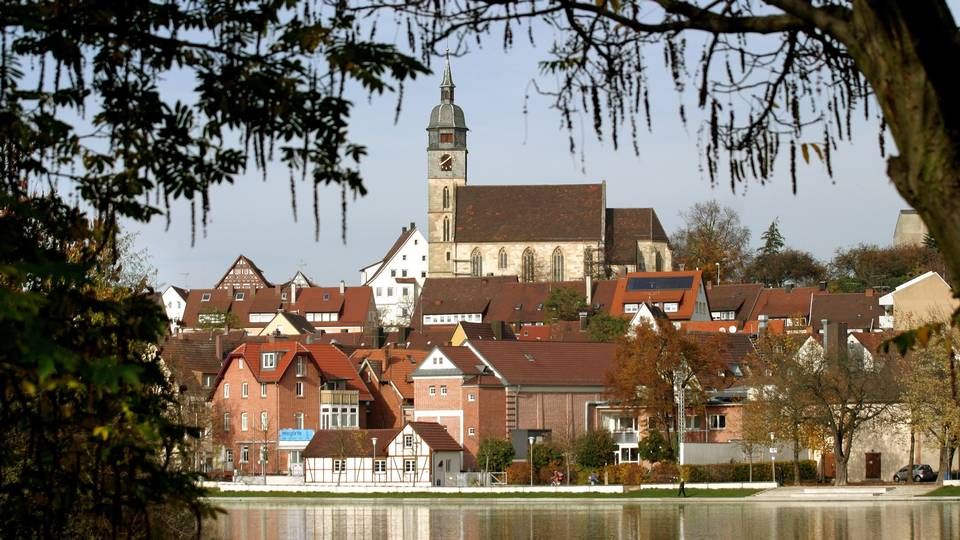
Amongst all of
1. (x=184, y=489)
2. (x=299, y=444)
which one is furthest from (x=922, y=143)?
(x=299, y=444)

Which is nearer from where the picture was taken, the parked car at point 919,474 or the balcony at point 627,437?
the parked car at point 919,474

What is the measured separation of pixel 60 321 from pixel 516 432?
65.0 m

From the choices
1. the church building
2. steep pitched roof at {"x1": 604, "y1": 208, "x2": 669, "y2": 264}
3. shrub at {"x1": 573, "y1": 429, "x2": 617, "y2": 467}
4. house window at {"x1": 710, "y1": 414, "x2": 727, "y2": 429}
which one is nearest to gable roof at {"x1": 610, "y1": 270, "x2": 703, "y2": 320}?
the church building

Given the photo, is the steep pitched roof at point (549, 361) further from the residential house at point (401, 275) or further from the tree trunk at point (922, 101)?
the residential house at point (401, 275)

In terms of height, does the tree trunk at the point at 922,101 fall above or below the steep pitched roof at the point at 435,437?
above

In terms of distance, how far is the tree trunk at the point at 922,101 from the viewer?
17.1ft

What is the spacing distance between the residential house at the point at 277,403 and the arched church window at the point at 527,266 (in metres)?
79.1

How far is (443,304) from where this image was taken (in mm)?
146625

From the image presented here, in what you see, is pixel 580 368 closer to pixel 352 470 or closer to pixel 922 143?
pixel 352 470

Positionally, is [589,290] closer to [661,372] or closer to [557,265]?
[557,265]

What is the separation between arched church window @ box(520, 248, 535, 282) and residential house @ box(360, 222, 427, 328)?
42.9 ft

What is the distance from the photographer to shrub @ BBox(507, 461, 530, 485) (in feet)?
216

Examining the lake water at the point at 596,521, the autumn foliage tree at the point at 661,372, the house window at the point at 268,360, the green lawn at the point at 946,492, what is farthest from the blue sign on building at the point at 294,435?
the green lawn at the point at 946,492

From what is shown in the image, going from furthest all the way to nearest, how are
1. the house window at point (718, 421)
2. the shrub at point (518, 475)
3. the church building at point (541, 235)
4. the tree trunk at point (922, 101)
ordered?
the church building at point (541, 235) < the house window at point (718, 421) < the shrub at point (518, 475) < the tree trunk at point (922, 101)
